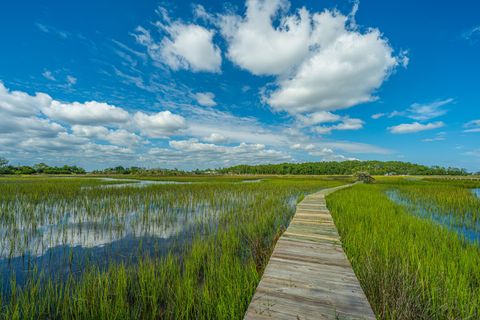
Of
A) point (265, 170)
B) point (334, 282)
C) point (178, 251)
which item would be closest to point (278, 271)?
point (334, 282)

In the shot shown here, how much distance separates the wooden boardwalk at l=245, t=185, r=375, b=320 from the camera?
6.71ft

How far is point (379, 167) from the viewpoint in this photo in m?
89.7

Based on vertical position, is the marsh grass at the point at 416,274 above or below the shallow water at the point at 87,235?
above

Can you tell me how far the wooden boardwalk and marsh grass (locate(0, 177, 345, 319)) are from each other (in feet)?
1.36

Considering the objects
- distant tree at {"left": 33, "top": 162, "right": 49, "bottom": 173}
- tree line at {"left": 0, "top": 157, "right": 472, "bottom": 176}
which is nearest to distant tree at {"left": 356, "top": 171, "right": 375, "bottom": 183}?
tree line at {"left": 0, "top": 157, "right": 472, "bottom": 176}

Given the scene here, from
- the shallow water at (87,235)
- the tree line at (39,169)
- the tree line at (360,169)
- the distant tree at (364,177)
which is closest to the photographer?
the shallow water at (87,235)

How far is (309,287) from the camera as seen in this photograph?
8.24 feet

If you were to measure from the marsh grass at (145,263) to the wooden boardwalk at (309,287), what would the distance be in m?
0.41

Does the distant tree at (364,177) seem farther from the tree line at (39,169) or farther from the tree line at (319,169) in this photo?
the tree line at (39,169)

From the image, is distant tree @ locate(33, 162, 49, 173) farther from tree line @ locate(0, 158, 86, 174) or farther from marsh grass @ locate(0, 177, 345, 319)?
marsh grass @ locate(0, 177, 345, 319)

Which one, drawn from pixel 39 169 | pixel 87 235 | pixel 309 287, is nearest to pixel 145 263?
pixel 309 287

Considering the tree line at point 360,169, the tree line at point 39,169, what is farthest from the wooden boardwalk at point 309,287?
the tree line at point 39,169

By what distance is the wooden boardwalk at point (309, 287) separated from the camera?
6.71 ft

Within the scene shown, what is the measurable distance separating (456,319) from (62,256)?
7579mm
